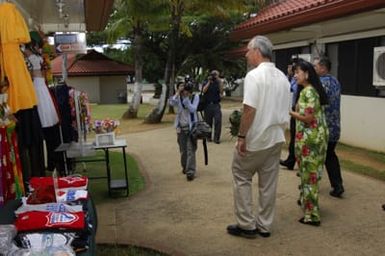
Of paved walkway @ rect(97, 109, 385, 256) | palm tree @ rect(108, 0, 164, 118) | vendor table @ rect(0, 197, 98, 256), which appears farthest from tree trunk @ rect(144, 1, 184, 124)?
vendor table @ rect(0, 197, 98, 256)

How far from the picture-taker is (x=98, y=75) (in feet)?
103

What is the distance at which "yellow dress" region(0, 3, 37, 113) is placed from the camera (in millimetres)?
4168

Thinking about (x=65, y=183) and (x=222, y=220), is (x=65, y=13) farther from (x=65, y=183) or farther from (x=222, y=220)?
(x=65, y=183)

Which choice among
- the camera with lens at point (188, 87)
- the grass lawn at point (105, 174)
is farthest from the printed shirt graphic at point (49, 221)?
the camera with lens at point (188, 87)

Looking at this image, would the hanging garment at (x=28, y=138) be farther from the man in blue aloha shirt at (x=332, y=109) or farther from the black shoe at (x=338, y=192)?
the black shoe at (x=338, y=192)

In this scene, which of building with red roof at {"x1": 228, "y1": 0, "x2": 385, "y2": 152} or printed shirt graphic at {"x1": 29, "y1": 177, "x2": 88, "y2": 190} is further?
building with red roof at {"x1": 228, "y1": 0, "x2": 385, "y2": 152}

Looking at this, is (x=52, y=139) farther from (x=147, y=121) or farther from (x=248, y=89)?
(x=147, y=121)

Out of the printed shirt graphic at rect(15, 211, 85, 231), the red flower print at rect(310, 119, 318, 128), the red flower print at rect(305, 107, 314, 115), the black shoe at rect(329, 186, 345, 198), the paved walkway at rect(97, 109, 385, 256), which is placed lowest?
the paved walkway at rect(97, 109, 385, 256)

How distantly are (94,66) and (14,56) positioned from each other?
27.6 m

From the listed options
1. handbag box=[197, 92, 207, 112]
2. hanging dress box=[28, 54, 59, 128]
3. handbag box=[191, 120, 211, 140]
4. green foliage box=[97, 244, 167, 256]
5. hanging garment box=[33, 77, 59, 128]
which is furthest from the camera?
handbag box=[197, 92, 207, 112]

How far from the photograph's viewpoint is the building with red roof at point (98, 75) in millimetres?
31000

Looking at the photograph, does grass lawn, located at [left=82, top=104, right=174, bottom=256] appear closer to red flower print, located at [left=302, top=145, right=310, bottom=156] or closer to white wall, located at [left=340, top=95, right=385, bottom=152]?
red flower print, located at [left=302, top=145, right=310, bottom=156]

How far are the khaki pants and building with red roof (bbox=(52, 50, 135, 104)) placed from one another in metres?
26.3

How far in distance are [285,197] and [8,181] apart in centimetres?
387
